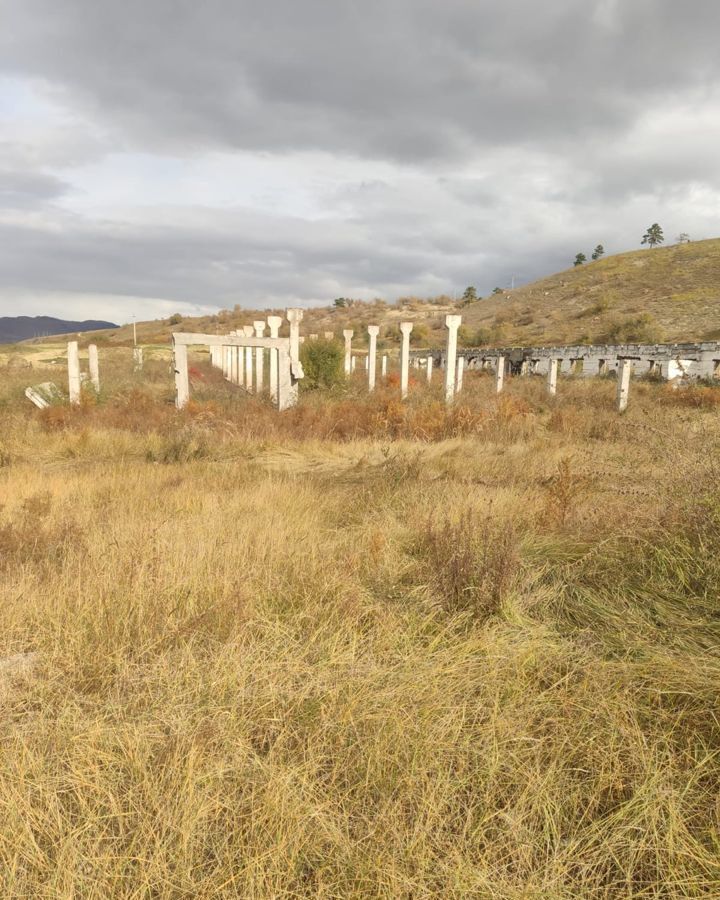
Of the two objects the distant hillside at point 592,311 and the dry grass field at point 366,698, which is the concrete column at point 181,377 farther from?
the distant hillside at point 592,311

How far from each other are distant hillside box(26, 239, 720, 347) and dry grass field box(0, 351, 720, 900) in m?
27.8

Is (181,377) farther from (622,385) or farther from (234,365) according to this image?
(234,365)

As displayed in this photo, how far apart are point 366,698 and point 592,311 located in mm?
42445

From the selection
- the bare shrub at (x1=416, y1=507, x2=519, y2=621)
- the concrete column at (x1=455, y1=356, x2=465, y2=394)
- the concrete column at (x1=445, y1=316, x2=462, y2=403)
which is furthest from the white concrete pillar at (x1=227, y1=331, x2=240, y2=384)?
the bare shrub at (x1=416, y1=507, x2=519, y2=621)

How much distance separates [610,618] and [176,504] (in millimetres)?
4042

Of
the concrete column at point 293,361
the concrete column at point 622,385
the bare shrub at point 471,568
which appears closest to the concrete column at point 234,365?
the concrete column at point 293,361

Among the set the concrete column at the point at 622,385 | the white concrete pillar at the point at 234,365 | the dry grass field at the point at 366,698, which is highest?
the white concrete pillar at the point at 234,365

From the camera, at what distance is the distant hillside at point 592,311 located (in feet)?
108

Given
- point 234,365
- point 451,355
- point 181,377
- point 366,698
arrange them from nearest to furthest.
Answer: point 366,698 < point 181,377 < point 451,355 < point 234,365

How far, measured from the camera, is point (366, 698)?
2225mm

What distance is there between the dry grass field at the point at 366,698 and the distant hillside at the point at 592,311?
2777 cm

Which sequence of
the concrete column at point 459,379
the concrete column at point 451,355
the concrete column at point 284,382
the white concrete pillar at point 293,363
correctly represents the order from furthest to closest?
the concrete column at point 459,379 → the concrete column at point 451,355 → the white concrete pillar at point 293,363 → the concrete column at point 284,382

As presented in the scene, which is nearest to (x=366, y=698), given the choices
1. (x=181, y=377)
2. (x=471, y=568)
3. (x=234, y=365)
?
(x=471, y=568)

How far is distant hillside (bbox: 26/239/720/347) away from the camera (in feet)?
108
